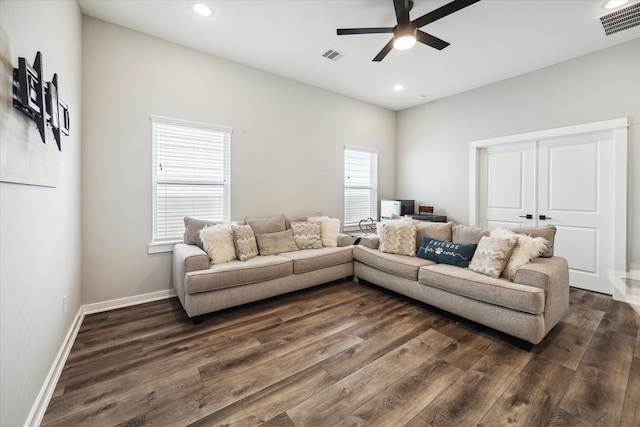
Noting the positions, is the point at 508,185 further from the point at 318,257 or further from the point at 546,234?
the point at 318,257

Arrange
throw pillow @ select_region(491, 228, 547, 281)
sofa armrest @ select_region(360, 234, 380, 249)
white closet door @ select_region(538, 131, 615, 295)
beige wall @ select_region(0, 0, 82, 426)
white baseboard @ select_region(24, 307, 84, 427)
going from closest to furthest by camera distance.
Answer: beige wall @ select_region(0, 0, 82, 426) < white baseboard @ select_region(24, 307, 84, 427) < throw pillow @ select_region(491, 228, 547, 281) < white closet door @ select_region(538, 131, 615, 295) < sofa armrest @ select_region(360, 234, 380, 249)

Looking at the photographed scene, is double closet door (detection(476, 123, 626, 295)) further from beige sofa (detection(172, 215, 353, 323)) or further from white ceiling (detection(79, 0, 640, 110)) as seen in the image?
beige sofa (detection(172, 215, 353, 323))

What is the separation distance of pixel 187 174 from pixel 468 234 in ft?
11.7

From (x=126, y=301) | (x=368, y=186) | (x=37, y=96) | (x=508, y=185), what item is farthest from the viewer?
(x=368, y=186)

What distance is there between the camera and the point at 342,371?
194 cm

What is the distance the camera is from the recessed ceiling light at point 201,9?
8.59ft

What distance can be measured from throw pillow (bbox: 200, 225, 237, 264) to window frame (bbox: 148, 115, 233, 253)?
53cm

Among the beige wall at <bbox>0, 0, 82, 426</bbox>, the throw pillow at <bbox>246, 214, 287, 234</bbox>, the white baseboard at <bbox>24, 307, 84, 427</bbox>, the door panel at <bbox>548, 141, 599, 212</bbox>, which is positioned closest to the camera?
the beige wall at <bbox>0, 0, 82, 426</bbox>

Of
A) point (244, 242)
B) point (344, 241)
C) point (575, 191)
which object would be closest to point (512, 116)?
point (575, 191)

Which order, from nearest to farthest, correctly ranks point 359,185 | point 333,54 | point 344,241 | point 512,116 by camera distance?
1. point 333,54
2. point 344,241
3. point 512,116
4. point 359,185

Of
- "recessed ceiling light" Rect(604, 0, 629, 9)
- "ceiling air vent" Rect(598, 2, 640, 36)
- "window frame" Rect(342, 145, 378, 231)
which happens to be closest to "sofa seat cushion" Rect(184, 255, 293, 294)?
"window frame" Rect(342, 145, 378, 231)

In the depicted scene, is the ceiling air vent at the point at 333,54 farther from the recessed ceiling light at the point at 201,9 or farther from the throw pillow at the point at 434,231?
the throw pillow at the point at 434,231

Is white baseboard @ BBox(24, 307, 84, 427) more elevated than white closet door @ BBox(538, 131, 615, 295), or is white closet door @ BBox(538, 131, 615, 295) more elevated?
white closet door @ BBox(538, 131, 615, 295)

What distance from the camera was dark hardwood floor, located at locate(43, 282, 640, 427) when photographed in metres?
1.55
